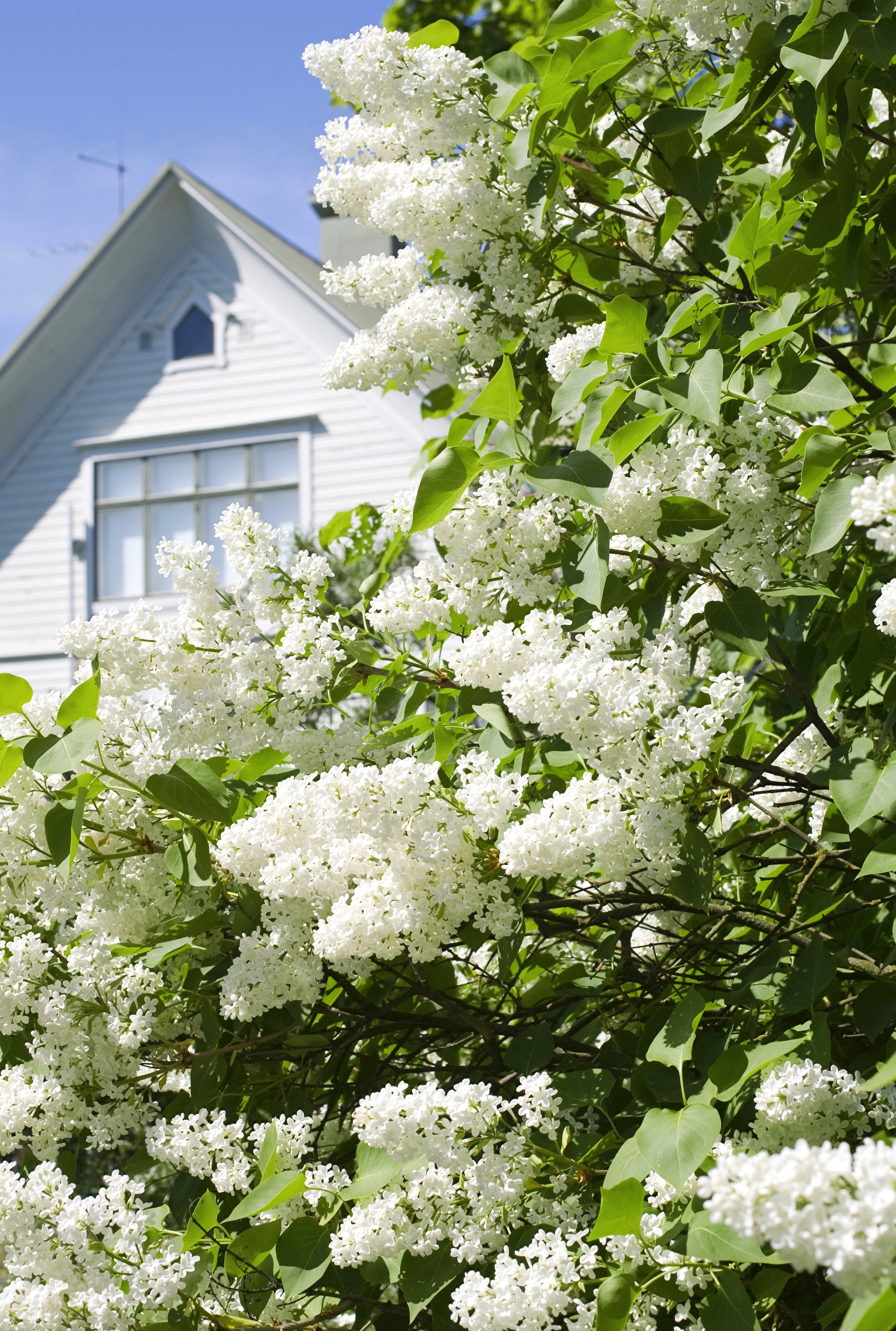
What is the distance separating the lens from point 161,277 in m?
13.4

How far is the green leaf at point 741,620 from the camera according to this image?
175 cm

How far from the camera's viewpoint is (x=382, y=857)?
169cm

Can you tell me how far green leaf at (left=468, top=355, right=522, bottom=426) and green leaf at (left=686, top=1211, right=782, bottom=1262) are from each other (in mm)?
1092

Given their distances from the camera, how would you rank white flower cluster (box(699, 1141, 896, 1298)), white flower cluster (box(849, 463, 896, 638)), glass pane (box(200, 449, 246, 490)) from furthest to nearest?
1. glass pane (box(200, 449, 246, 490))
2. white flower cluster (box(849, 463, 896, 638))
3. white flower cluster (box(699, 1141, 896, 1298))

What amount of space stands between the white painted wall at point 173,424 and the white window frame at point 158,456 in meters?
0.03

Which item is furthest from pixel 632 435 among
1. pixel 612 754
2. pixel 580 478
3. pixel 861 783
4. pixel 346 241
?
pixel 346 241

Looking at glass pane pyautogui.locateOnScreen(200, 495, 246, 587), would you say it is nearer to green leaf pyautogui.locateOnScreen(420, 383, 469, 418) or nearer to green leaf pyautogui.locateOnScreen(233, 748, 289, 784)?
green leaf pyautogui.locateOnScreen(420, 383, 469, 418)

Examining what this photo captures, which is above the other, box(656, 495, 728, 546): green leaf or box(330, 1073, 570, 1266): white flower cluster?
box(656, 495, 728, 546): green leaf

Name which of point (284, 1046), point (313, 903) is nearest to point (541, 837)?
point (313, 903)

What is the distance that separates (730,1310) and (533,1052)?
0.52 m

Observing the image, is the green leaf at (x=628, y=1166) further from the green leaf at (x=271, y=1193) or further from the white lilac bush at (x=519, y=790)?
the green leaf at (x=271, y=1193)

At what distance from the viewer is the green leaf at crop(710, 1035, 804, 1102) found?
1470 mm

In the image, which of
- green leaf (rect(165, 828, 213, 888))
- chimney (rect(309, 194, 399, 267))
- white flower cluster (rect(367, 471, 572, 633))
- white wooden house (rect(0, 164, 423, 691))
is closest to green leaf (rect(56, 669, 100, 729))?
green leaf (rect(165, 828, 213, 888))

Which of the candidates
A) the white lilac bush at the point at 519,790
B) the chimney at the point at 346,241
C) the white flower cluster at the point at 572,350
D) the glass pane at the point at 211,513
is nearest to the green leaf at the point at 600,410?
the white lilac bush at the point at 519,790
